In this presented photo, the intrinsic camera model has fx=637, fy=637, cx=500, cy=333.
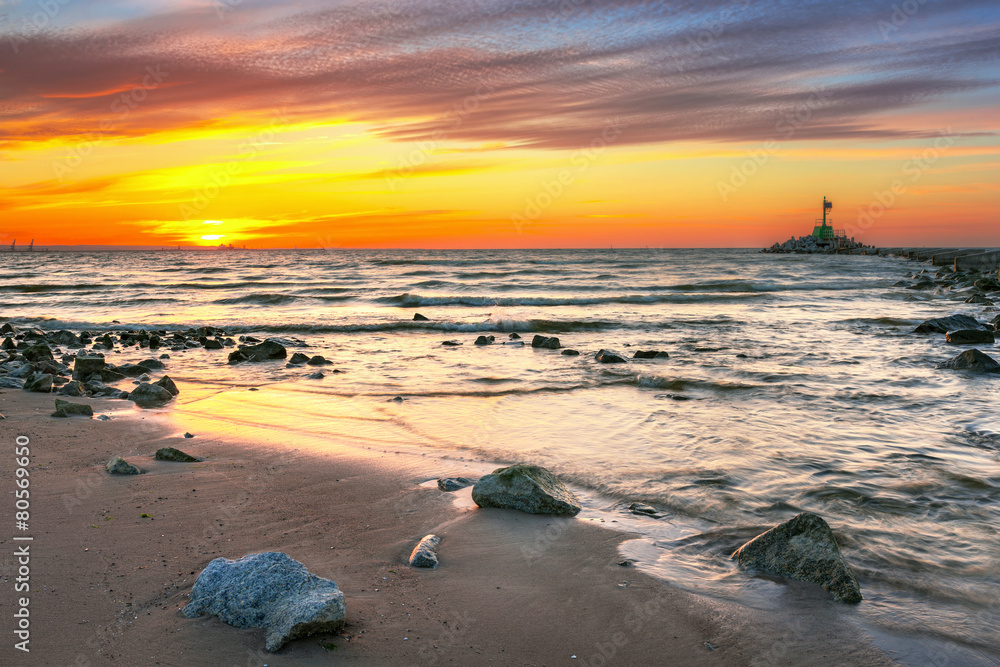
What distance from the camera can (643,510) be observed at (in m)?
5.03

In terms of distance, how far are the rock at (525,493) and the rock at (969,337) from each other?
507 inches

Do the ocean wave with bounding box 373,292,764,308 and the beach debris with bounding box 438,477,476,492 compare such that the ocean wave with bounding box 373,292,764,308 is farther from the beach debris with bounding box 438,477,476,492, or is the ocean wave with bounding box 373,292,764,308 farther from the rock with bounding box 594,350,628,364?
the beach debris with bounding box 438,477,476,492

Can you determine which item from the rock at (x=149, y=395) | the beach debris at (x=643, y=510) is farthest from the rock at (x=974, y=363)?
the rock at (x=149, y=395)

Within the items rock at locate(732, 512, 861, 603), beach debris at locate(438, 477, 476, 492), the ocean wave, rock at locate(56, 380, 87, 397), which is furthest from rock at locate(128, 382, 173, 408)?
the ocean wave

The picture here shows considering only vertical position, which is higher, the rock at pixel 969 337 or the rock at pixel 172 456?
the rock at pixel 969 337

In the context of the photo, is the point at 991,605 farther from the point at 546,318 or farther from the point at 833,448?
the point at 546,318

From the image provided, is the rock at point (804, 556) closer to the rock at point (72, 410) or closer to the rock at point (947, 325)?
the rock at point (72, 410)

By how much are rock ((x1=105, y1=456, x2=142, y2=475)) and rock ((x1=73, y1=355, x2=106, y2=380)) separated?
19.3 ft

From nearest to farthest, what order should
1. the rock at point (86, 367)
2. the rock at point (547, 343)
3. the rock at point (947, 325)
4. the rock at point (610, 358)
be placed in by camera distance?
the rock at point (86, 367)
the rock at point (610, 358)
the rock at point (547, 343)
the rock at point (947, 325)

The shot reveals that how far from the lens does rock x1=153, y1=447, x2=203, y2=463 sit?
6.01 meters

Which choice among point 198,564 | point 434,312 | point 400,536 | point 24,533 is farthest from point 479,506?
point 434,312

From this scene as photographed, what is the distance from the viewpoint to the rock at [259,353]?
12.8m

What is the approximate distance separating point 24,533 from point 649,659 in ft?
13.1

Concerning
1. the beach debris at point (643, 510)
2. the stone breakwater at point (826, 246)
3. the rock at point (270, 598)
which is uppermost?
the stone breakwater at point (826, 246)
